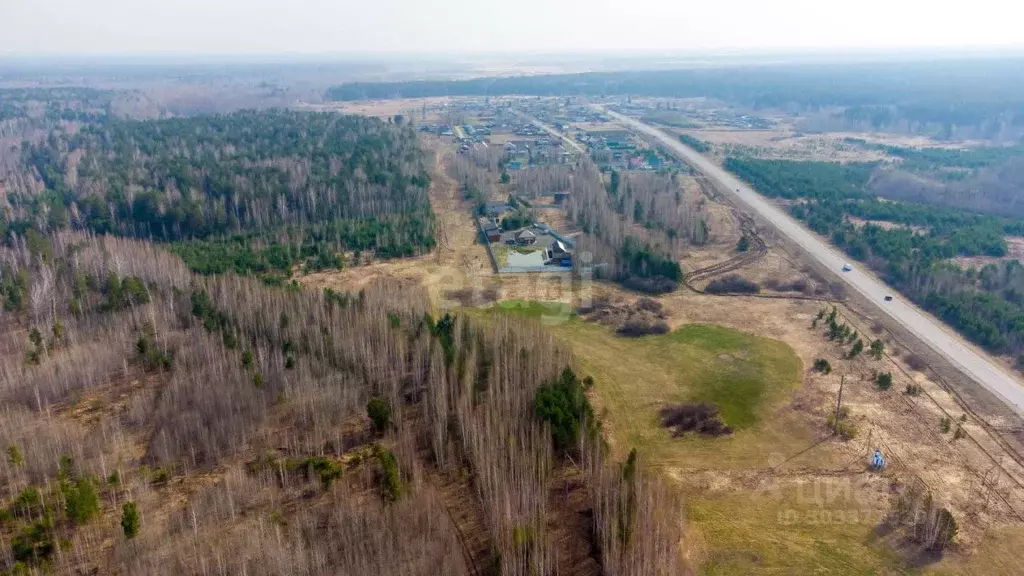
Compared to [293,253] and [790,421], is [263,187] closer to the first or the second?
[293,253]

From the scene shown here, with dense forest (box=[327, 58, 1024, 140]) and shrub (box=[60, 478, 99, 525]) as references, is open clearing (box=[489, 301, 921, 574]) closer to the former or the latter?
shrub (box=[60, 478, 99, 525])

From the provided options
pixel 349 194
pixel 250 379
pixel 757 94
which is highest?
pixel 757 94

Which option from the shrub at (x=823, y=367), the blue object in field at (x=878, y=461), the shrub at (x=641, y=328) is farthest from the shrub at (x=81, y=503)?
the shrub at (x=823, y=367)

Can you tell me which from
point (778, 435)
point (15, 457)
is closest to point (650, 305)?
point (778, 435)

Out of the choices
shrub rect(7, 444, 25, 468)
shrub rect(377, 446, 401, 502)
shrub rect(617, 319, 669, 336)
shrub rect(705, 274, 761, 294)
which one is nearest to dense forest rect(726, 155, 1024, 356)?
shrub rect(705, 274, 761, 294)

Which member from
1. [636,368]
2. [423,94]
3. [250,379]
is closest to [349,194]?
[250,379]

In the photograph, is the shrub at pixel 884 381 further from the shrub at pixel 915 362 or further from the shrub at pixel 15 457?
the shrub at pixel 15 457

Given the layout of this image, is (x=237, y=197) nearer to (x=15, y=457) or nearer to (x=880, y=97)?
(x=15, y=457)

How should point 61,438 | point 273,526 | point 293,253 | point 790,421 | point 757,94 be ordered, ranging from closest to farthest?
1. point 273,526
2. point 61,438
3. point 790,421
4. point 293,253
5. point 757,94
